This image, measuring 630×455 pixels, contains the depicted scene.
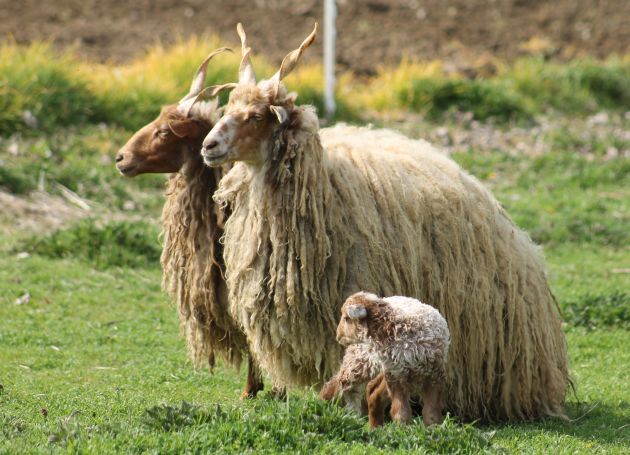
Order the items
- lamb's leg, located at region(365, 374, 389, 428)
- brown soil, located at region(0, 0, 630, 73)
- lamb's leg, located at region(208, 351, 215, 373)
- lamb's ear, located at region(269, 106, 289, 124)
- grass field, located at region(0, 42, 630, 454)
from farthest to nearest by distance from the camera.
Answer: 1. brown soil, located at region(0, 0, 630, 73)
2. lamb's leg, located at region(208, 351, 215, 373)
3. lamb's ear, located at region(269, 106, 289, 124)
4. lamb's leg, located at region(365, 374, 389, 428)
5. grass field, located at region(0, 42, 630, 454)

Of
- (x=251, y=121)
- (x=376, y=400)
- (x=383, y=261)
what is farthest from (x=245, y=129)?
(x=376, y=400)

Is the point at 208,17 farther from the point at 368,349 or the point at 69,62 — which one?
the point at 368,349

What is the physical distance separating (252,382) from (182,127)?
1.68 meters

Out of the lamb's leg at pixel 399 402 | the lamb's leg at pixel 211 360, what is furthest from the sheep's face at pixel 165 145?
the lamb's leg at pixel 399 402

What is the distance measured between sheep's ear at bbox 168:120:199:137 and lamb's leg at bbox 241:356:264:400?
1.47 m

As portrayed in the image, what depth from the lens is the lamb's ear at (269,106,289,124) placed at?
5988 mm

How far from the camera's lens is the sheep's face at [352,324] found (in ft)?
18.3

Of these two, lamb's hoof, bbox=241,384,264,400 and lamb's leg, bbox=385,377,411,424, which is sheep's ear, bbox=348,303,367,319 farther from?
lamb's hoof, bbox=241,384,264,400

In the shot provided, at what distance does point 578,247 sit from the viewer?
35.9 feet

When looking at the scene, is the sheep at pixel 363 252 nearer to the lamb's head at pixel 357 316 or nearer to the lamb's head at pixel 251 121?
the lamb's head at pixel 251 121

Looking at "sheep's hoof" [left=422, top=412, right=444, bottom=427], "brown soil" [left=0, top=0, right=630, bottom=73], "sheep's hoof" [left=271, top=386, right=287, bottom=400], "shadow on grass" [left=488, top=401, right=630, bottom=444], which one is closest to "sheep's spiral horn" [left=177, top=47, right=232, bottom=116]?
"sheep's hoof" [left=271, top=386, right=287, bottom=400]

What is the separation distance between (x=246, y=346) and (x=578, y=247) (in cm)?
497

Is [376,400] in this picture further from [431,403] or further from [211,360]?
[211,360]

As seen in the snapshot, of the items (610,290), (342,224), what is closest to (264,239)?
(342,224)
